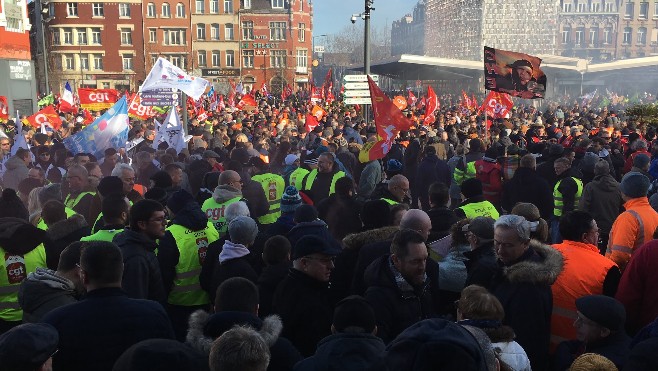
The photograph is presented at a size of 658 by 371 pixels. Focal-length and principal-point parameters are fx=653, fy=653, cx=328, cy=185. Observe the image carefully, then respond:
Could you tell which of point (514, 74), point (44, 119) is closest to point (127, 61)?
point (44, 119)

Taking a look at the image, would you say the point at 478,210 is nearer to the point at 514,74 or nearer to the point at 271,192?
the point at 271,192

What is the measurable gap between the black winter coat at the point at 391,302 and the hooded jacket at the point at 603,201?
4508 mm

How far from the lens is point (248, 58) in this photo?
75.3 meters

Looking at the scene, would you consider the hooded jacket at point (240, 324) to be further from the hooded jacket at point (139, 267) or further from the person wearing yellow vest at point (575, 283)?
the person wearing yellow vest at point (575, 283)

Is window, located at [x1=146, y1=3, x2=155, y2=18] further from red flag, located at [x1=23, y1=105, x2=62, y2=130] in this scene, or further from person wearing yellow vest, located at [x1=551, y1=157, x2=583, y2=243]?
person wearing yellow vest, located at [x1=551, y1=157, x2=583, y2=243]

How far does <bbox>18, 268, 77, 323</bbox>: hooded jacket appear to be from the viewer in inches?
163

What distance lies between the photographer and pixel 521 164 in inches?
369

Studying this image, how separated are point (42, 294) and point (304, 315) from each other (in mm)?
1682

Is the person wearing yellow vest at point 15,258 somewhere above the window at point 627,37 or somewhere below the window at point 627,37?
below

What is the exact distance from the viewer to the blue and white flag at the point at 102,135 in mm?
11656

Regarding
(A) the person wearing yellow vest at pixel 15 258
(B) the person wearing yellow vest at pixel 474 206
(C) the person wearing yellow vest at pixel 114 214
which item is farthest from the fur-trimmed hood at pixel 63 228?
(B) the person wearing yellow vest at pixel 474 206

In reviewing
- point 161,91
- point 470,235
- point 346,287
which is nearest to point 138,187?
point 346,287

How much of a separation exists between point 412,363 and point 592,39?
9863cm

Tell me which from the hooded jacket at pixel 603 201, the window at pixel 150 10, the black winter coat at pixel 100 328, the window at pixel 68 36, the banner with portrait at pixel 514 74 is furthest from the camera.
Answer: the window at pixel 150 10
